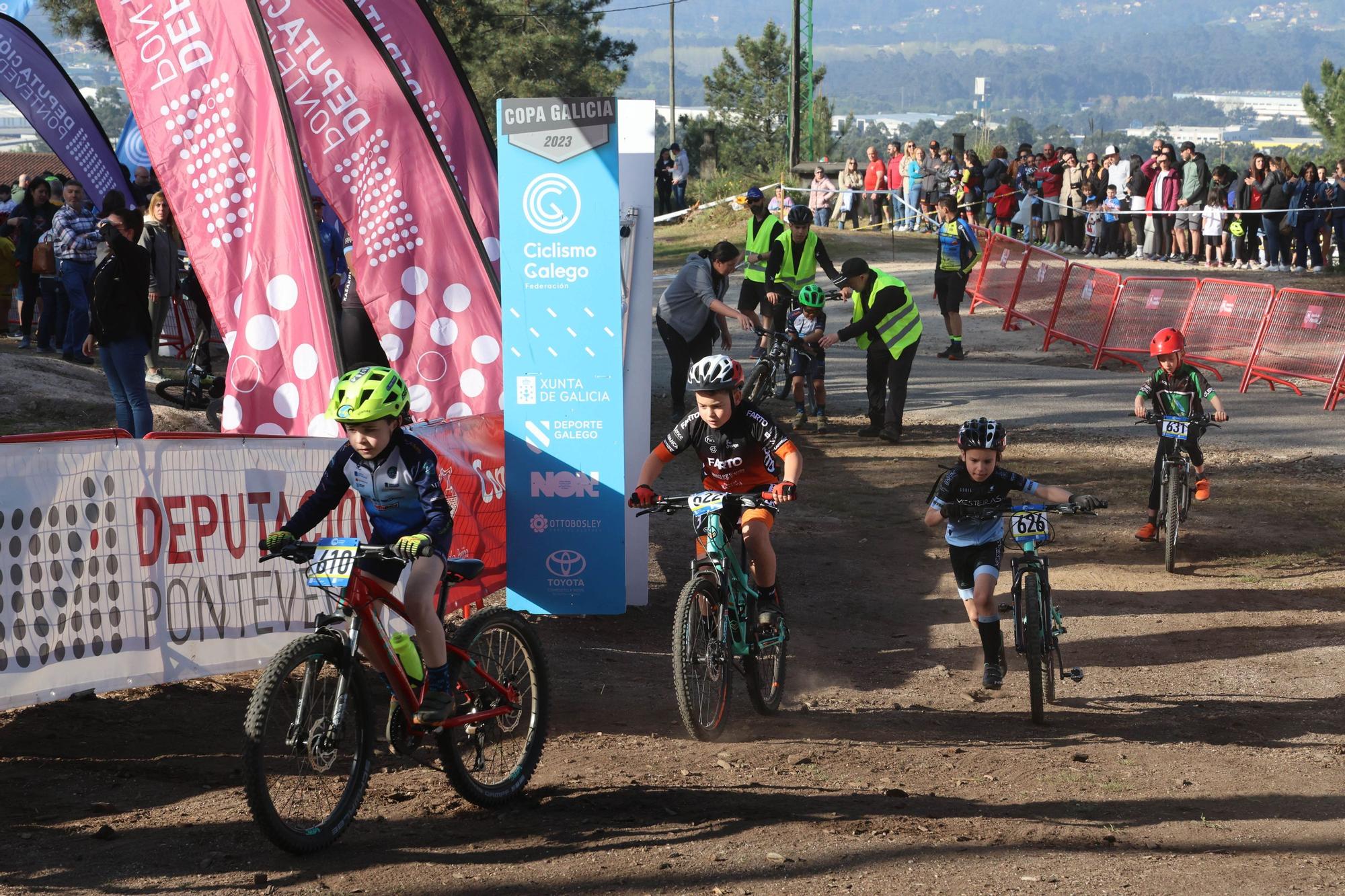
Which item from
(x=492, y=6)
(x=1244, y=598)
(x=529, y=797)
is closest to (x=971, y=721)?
(x=529, y=797)

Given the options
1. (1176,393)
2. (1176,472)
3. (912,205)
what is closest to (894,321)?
(1176,393)

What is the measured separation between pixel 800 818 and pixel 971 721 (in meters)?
2.10

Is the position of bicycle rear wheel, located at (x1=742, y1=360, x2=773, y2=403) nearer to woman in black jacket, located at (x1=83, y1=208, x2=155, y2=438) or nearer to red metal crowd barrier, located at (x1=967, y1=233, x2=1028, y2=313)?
woman in black jacket, located at (x1=83, y1=208, x2=155, y2=438)

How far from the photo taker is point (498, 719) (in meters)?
6.26

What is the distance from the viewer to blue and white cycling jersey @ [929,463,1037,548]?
782 cm

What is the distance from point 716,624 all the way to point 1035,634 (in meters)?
1.82

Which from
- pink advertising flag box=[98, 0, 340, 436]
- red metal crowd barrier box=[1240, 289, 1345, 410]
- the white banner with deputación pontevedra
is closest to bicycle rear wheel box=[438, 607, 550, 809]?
the white banner with deputación pontevedra

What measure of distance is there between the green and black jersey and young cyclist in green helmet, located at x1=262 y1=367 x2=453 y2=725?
21.8 feet

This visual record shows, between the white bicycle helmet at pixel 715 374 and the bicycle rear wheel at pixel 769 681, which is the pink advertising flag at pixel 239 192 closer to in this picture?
the white bicycle helmet at pixel 715 374

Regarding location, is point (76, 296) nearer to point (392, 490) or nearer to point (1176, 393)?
point (1176, 393)

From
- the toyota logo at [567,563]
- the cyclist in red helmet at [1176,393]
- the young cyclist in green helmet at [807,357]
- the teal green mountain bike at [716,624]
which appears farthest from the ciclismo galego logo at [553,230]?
the young cyclist in green helmet at [807,357]

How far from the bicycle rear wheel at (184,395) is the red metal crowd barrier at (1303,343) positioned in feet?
41.9

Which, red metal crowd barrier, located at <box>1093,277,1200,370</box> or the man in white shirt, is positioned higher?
the man in white shirt

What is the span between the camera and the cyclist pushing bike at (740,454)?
24.2ft
